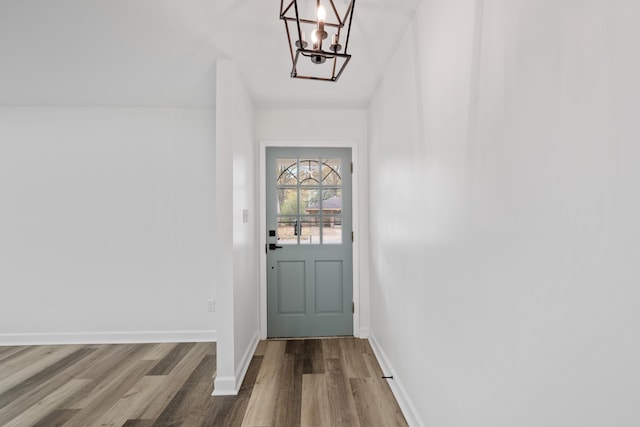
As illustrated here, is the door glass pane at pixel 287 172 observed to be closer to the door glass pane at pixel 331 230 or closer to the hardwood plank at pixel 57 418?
the door glass pane at pixel 331 230

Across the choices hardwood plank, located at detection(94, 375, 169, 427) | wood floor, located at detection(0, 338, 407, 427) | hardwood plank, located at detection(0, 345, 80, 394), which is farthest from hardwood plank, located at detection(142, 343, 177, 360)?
hardwood plank, located at detection(0, 345, 80, 394)

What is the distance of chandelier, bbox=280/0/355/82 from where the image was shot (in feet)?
4.16

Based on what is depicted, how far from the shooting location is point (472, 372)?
1285 millimetres

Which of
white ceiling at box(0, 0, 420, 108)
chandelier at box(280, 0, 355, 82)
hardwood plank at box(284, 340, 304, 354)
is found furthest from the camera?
hardwood plank at box(284, 340, 304, 354)

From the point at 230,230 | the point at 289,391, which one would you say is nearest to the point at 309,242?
the point at 230,230

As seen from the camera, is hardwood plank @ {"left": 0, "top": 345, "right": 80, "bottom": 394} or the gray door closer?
hardwood plank @ {"left": 0, "top": 345, "right": 80, "bottom": 394}

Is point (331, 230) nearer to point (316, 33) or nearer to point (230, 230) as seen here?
point (230, 230)

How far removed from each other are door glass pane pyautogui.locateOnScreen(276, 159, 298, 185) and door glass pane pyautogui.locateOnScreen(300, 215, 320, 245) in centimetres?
42

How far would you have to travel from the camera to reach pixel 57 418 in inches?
84.7

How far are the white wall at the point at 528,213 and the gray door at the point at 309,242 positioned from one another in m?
1.73

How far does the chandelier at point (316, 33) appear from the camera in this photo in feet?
4.16

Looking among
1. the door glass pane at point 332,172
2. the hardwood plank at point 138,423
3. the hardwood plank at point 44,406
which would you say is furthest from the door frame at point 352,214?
the hardwood plank at point 44,406

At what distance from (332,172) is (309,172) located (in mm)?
252

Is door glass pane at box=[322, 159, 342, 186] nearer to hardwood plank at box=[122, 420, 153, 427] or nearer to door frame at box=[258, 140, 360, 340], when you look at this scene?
door frame at box=[258, 140, 360, 340]
